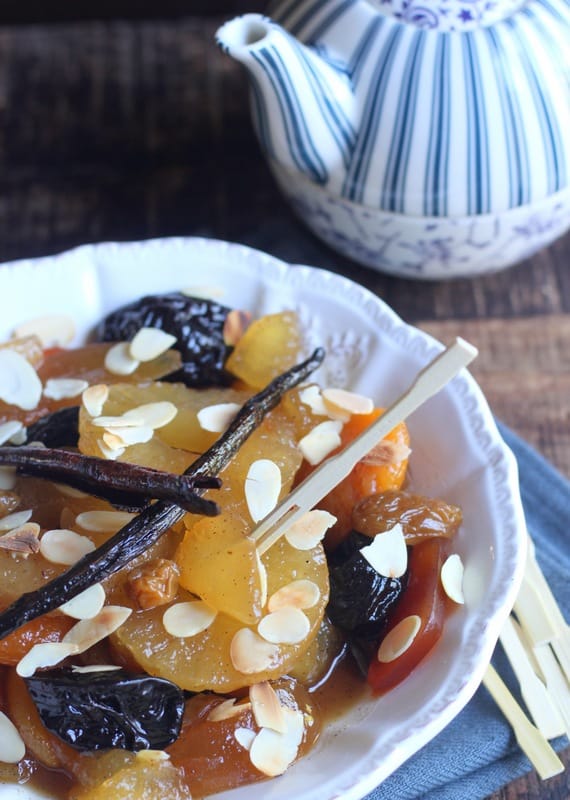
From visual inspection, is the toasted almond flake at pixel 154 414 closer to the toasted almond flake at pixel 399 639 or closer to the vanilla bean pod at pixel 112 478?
the vanilla bean pod at pixel 112 478

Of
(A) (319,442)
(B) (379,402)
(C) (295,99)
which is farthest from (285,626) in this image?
(C) (295,99)

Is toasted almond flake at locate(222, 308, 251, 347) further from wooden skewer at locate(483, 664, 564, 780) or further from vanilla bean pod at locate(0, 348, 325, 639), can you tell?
wooden skewer at locate(483, 664, 564, 780)

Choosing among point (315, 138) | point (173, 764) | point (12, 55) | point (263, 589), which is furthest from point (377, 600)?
point (12, 55)

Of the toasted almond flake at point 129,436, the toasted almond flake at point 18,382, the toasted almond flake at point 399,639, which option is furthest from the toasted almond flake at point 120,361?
the toasted almond flake at point 399,639

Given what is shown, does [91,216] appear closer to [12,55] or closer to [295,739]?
[12,55]

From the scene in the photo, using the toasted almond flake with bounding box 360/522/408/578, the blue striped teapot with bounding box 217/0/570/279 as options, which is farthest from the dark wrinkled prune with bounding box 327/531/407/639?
the blue striped teapot with bounding box 217/0/570/279
